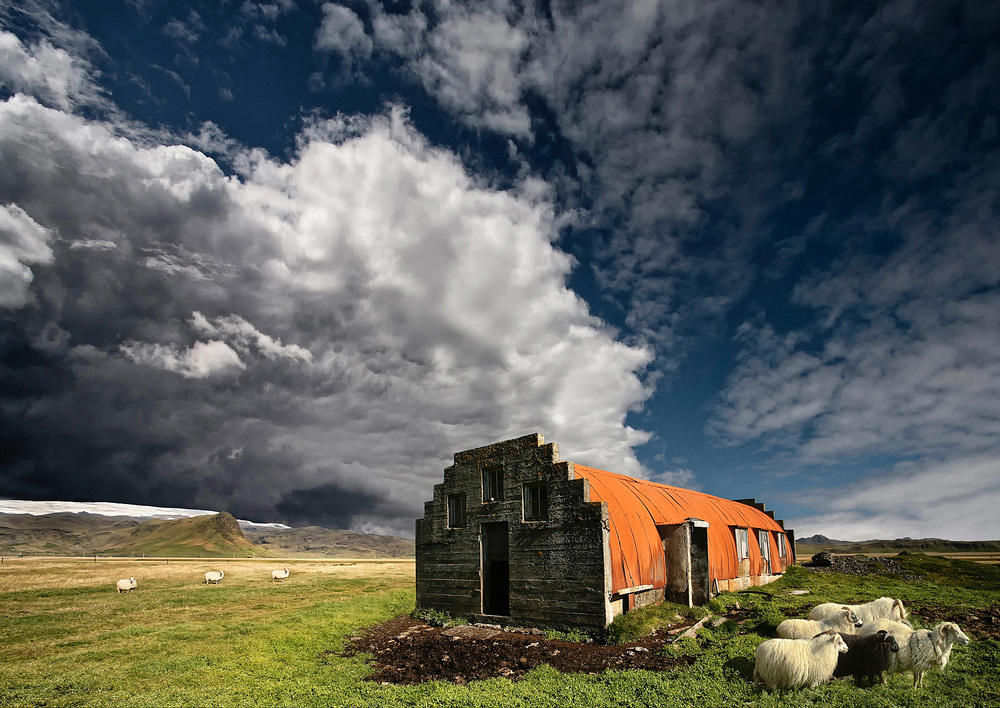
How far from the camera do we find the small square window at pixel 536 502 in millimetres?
23016

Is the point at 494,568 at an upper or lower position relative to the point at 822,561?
upper

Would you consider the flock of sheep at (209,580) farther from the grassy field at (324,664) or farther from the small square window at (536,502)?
the small square window at (536,502)

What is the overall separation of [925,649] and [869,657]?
1.23m

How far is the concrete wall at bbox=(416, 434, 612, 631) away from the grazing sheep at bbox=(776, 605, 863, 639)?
6.37 metres

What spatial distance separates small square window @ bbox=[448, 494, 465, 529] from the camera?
88.6 feet

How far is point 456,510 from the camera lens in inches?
1076

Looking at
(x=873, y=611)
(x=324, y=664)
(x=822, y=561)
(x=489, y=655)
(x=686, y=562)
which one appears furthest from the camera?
(x=822, y=561)

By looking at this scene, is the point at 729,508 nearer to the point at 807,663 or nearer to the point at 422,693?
the point at 807,663

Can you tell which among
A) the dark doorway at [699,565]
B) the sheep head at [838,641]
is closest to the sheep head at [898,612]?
the sheep head at [838,641]

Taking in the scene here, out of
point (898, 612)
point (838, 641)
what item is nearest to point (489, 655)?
point (838, 641)

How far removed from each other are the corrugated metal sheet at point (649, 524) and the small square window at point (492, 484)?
3832 millimetres

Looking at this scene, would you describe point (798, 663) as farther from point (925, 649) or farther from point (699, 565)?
point (699, 565)

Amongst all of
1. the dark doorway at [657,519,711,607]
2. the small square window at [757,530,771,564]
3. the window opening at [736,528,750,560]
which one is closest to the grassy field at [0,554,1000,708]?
the dark doorway at [657,519,711,607]

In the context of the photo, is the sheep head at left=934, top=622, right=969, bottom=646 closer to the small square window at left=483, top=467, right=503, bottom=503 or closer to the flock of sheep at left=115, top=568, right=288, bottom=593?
the small square window at left=483, top=467, right=503, bottom=503
